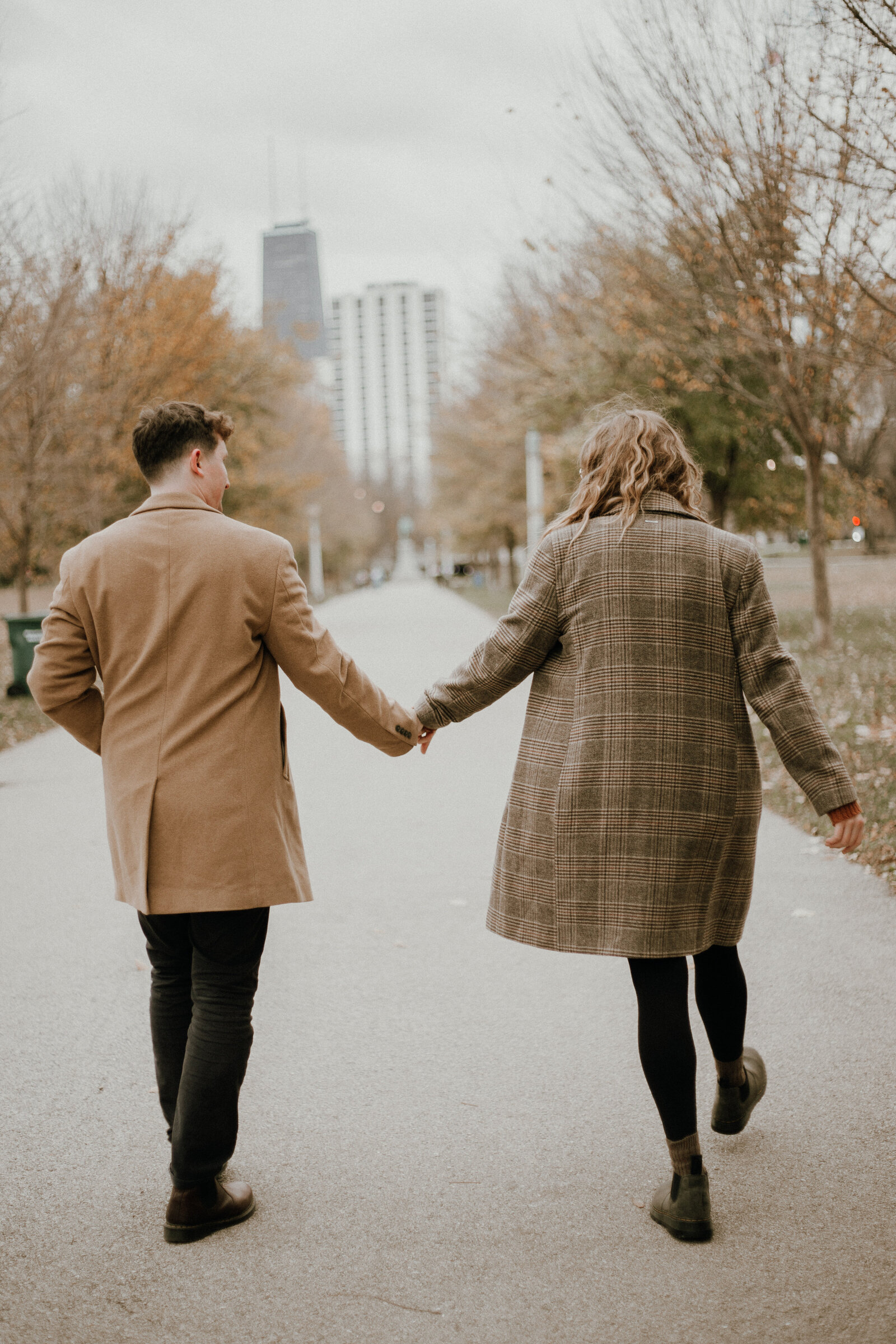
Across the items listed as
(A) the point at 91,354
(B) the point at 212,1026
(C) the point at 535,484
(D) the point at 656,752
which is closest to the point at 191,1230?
(B) the point at 212,1026

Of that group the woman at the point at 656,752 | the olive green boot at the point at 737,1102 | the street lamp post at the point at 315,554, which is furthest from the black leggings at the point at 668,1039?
the street lamp post at the point at 315,554

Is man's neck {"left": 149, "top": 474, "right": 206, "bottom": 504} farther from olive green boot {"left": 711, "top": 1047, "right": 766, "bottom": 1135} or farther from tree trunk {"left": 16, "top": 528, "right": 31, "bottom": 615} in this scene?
tree trunk {"left": 16, "top": 528, "right": 31, "bottom": 615}

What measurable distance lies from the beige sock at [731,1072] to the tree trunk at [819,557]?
1327cm

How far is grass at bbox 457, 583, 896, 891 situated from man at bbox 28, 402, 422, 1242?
11.1 ft

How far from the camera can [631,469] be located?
279cm

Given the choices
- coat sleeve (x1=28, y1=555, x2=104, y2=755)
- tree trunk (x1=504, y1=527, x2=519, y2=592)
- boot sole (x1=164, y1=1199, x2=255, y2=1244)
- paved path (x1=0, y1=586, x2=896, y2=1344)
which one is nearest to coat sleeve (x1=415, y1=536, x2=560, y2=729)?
coat sleeve (x1=28, y1=555, x2=104, y2=755)

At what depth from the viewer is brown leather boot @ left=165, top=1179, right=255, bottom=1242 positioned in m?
2.75

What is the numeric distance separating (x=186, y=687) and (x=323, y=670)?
35 centimetres

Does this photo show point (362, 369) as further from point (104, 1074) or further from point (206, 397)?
point (104, 1074)

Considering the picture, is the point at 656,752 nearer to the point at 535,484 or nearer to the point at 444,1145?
the point at 444,1145

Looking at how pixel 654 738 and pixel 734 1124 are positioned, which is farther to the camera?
pixel 734 1124

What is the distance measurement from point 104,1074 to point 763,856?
3.95 meters

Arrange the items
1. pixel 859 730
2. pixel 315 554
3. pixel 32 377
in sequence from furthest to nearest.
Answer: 1. pixel 315 554
2. pixel 32 377
3. pixel 859 730

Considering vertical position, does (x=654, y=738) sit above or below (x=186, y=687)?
below
